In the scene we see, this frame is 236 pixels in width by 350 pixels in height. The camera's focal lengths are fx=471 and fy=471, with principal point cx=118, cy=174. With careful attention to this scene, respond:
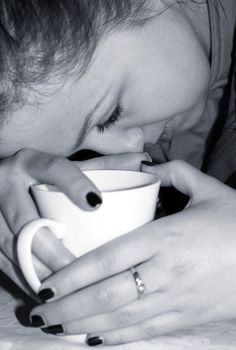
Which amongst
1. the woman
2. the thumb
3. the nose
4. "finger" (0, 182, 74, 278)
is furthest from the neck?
"finger" (0, 182, 74, 278)

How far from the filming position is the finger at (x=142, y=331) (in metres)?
0.57

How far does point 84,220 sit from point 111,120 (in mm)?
328

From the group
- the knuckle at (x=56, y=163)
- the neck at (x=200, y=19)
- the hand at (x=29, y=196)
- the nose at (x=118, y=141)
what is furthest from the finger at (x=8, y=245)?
the neck at (x=200, y=19)

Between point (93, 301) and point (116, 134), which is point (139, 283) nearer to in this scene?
point (93, 301)

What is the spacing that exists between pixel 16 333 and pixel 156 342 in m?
0.18

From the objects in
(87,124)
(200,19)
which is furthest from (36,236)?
(200,19)

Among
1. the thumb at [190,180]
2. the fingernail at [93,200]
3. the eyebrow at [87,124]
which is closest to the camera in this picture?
the fingernail at [93,200]

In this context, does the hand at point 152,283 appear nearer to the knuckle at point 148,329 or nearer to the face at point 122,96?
the knuckle at point 148,329

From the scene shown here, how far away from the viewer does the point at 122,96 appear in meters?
0.83

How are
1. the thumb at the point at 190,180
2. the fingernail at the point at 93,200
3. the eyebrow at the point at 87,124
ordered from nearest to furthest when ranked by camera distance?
1. the fingernail at the point at 93,200
2. the thumb at the point at 190,180
3. the eyebrow at the point at 87,124

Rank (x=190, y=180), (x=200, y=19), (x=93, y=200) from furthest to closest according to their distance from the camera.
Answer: (x=200, y=19) < (x=190, y=180) < (x=93, y=200)

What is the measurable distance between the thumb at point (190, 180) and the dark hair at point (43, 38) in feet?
0.69

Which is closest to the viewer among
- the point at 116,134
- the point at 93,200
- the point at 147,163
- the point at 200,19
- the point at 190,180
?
the point at 93,200

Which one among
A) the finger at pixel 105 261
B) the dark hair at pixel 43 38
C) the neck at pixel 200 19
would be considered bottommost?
the finger at pixel 105 261
